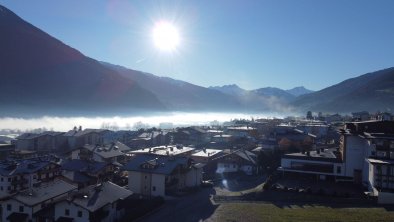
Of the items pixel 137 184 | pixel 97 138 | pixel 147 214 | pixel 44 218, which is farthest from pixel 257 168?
pixel 97 138

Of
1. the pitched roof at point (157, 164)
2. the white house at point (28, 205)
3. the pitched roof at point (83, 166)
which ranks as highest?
the pitched roof at point (157, 164)

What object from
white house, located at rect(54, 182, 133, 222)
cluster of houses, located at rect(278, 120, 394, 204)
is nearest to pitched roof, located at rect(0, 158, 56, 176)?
white house, located at rect(54, 182, 133, 222)

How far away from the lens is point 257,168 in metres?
56.2

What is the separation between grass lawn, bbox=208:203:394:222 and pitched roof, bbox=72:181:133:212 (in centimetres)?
947

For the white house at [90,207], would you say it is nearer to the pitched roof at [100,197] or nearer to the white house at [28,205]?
the pitched roof at [100,197]

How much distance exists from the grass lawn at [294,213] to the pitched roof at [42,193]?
618 inches

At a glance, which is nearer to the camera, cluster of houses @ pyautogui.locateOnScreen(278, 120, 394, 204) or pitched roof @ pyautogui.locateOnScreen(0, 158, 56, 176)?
cluster of houses @ pyautogui.locateOnScreen(278, 120, 394, 204)

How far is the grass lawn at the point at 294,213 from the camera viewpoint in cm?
2800

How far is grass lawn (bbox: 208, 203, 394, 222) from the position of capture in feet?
91.9

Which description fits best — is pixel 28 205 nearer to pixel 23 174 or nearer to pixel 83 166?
pixel 23 174

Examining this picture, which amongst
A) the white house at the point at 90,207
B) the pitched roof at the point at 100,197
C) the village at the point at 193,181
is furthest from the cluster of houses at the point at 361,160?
the white house at the point at 90,207

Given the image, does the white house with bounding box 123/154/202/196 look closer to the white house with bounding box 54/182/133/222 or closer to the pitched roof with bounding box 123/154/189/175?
the pitched roof with bounding box 123/154/189/175

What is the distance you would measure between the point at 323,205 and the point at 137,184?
2144cm

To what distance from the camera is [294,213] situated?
30453 mm
